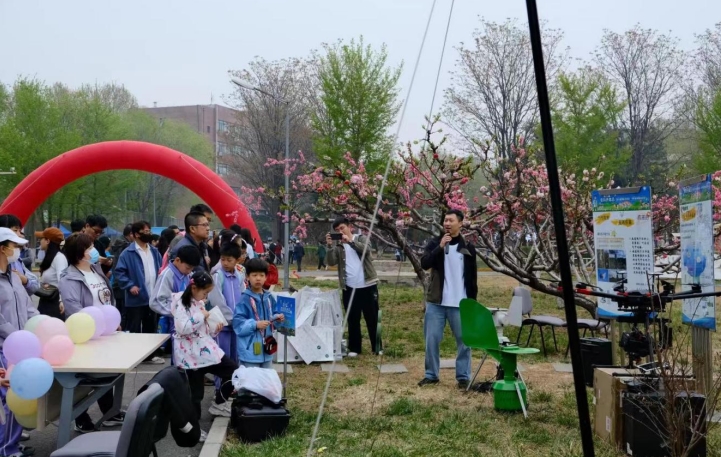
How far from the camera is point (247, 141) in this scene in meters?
38.0

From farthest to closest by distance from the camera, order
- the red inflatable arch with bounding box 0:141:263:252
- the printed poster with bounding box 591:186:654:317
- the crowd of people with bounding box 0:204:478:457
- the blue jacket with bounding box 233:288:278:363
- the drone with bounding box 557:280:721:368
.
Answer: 1. the red inflatable arch with bounding box 0:141:263:252
2. the printed poster with bounding box 591:186:654:317
3. the blue jacket with bounding box 233:288:278:363
4. the crowd of people with bounding box 0:204:478:457
5. the drone with bounding box 557:280:721:368

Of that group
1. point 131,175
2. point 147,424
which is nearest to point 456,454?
point 147,424

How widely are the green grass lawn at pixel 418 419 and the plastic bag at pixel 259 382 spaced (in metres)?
0.36

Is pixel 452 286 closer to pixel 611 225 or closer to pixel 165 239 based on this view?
pixel 611 225

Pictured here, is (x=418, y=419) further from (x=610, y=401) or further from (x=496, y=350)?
(x=610, y=401)

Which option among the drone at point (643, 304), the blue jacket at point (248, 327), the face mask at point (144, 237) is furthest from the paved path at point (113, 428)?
the drone at point (643, 304)

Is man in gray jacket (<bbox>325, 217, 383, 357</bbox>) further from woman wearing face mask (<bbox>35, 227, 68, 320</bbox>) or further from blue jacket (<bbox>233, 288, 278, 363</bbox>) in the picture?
woman wearing face mask (<bbox>35, 227, 68, 320</bbox>)

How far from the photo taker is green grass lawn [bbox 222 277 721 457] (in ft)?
18.4

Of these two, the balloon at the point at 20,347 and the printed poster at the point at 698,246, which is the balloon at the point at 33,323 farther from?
the printed poster at the point at 698,246

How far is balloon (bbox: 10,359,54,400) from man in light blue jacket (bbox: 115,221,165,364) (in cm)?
396

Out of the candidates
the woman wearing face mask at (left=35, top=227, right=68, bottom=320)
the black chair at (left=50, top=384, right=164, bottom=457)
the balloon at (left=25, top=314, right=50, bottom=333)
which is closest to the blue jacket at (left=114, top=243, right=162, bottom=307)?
the woman wearing face mask at (left=35, top=227, right=68, bottom=320)

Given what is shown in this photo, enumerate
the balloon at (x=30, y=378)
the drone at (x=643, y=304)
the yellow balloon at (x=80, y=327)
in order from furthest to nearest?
the yellow balloon at (x=80, y=327) → the drone at (x=643, y=304) → the balloon at (x=30, y=378)

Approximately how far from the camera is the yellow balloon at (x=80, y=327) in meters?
5.21

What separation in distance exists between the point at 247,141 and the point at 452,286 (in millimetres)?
31471
